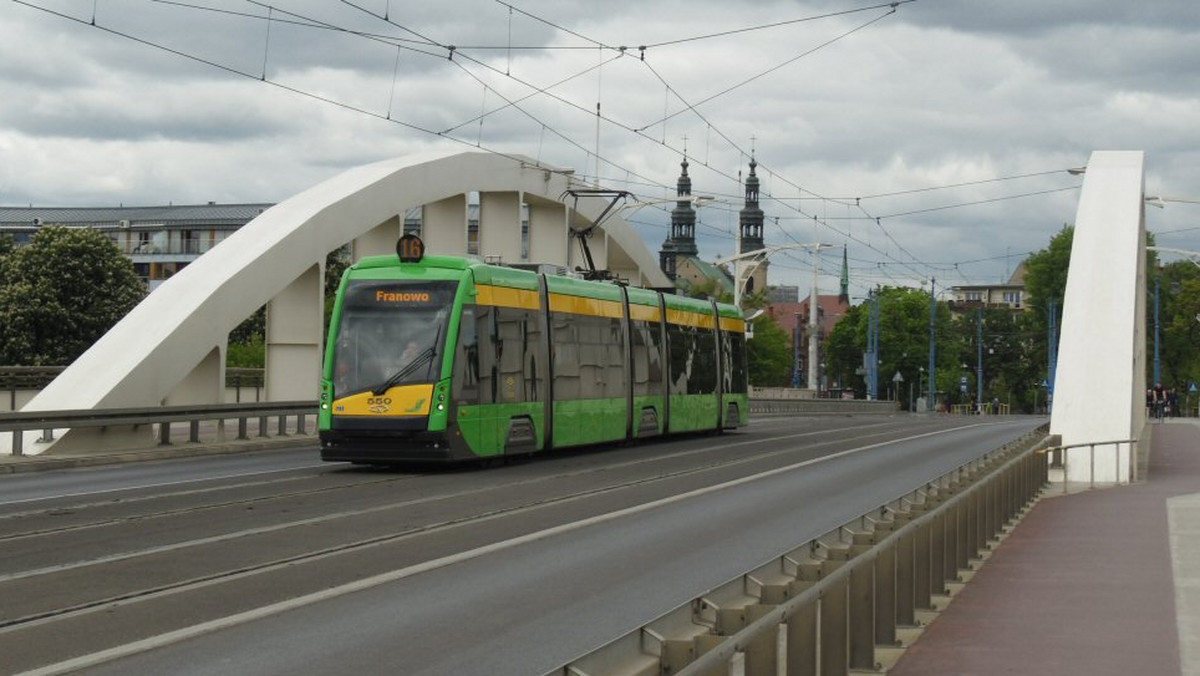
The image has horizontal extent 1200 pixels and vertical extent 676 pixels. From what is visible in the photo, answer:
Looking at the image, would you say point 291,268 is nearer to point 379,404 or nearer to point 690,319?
point 690,319

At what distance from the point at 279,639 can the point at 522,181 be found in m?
33.5

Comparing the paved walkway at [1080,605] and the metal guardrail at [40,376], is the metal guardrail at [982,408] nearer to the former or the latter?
the metal guardrail at [40,376]

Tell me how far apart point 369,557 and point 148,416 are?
15.0 meters

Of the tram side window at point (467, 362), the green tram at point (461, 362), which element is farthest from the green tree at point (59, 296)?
the tram side window at point (467, 362)

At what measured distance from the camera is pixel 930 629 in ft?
35.0

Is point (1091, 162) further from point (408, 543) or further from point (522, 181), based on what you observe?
point (408, 543)

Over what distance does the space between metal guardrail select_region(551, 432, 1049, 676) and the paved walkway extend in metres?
0.31

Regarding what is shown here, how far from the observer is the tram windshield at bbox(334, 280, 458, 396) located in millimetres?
23812

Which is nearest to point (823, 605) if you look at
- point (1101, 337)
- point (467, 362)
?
point (467, 362)

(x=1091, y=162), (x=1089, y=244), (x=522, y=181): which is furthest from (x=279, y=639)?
(x=522, y=181)

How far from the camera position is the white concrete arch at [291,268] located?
94.4 feet

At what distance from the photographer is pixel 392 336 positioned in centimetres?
2398

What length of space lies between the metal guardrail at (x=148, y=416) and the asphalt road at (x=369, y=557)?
126 centimetres

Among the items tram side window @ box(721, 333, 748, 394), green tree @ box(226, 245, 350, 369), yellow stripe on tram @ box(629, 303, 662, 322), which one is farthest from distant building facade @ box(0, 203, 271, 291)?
yellow stripe on tram @ box(629, 303, 662, 322)
